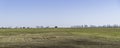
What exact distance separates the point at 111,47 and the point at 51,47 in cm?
629

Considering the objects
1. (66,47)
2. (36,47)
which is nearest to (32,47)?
(36,47)

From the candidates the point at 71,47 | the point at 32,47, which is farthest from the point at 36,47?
the point at 71,47

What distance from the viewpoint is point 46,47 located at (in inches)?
984

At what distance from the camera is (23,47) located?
81.4ft

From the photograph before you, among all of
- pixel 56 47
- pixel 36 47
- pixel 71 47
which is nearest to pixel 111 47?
pixel 71 47

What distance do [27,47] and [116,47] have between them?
925cm

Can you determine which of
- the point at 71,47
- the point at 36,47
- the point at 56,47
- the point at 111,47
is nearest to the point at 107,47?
the point at 111,47

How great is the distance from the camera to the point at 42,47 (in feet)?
82.2

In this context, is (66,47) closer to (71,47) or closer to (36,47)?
(71,47)

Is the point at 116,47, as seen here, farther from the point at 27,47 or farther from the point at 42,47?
the point at 27,47

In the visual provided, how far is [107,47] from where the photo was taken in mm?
24766

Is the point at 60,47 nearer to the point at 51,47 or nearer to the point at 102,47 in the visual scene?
the point at 51,47

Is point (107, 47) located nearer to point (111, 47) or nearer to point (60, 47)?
point (111, 47)

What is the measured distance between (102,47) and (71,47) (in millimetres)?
3263
